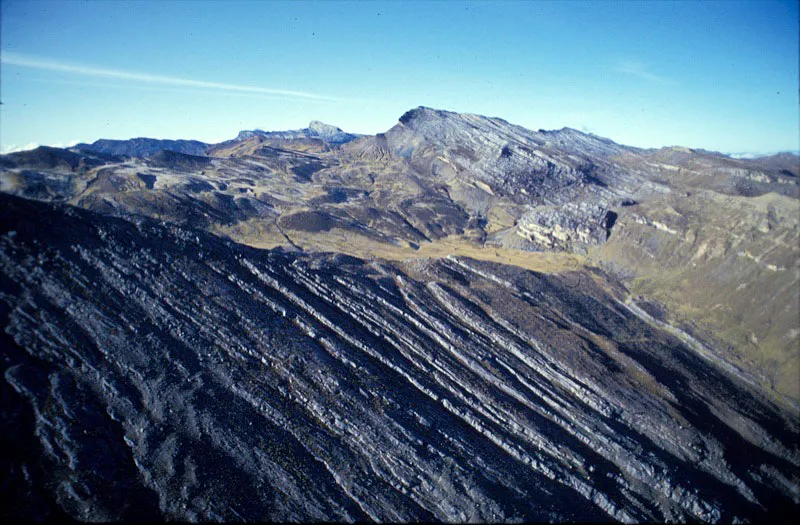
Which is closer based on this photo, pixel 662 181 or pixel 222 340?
pixel 222 340

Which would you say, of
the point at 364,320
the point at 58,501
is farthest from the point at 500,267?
the point at 58,501

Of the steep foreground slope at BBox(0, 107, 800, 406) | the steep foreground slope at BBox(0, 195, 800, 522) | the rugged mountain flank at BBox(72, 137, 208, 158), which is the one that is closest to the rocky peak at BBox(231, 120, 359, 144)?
the rugged mountain flank at BBox(72, 137, 208, 158)

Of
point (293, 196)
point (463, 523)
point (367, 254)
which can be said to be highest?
point (293, 196)

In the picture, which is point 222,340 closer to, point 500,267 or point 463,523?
point 463,523

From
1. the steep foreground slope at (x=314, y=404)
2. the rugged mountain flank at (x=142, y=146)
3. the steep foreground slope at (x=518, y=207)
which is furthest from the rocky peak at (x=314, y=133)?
the steep foreground slope at (x=314, y=404)

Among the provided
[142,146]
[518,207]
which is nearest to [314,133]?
[142,146]

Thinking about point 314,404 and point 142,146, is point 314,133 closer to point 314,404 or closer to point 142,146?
point 142,146
